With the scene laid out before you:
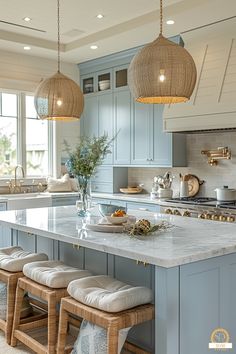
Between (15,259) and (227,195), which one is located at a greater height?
(227,195)

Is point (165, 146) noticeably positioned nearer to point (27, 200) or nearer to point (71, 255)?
point (27, 200)

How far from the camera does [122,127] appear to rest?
6211mm

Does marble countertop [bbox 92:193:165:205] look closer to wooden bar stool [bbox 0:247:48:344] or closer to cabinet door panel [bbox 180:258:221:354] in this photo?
wooden bar stool [bbox 0:247:48:344]

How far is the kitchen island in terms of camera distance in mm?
2232

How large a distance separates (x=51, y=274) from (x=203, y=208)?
7.69ft

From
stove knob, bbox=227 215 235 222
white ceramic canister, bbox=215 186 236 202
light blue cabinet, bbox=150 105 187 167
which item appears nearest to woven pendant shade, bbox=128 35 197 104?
stove knob, bbox=227 215 235 222

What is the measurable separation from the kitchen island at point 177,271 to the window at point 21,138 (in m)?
3.27

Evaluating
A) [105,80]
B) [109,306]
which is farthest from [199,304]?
[105,80]

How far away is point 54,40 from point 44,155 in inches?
71.0

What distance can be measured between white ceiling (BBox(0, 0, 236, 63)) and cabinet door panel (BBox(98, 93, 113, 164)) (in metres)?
0.68

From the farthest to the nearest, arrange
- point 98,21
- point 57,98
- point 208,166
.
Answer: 1. point 208,166
2. point 98,21
3. point 57,98

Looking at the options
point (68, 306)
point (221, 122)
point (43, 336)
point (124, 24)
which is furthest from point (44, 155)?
point (68, 306)

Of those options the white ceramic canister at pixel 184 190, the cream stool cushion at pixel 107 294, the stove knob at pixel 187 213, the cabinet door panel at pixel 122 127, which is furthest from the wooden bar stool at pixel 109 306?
the cabinet door panel at pixel 122 127

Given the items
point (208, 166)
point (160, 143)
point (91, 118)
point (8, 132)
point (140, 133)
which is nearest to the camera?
point (208, 166)
